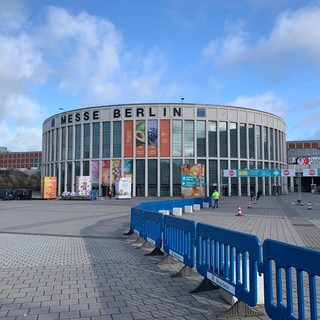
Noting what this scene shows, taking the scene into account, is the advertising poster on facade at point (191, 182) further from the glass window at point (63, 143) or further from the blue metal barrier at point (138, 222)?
the glass window at point (63, 143)

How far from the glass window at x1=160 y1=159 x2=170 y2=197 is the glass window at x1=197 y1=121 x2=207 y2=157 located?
6021 millimetres

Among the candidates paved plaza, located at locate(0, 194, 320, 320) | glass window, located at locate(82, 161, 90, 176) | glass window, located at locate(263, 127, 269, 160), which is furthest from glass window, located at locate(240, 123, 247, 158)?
paved plaza, located at locate(0, 194, 320, 320)

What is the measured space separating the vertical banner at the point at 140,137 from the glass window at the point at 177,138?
16.7 ft

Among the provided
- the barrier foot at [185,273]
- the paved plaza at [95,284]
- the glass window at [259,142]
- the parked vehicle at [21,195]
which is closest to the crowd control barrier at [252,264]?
the barrier foot at [185,273]

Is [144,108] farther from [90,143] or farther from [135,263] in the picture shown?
[135,263]

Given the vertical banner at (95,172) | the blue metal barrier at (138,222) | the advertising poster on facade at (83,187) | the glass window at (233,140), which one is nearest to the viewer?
the blue metal barrier at (138,222)

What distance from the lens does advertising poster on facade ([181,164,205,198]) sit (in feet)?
114

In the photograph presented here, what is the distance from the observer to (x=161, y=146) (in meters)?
65.4

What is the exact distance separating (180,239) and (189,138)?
5934 centimetres

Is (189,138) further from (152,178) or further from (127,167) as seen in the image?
(127,167)

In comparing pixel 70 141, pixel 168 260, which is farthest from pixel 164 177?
pixel 168 260

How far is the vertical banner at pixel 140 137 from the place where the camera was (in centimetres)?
6581

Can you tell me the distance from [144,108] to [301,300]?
6397 centimetres

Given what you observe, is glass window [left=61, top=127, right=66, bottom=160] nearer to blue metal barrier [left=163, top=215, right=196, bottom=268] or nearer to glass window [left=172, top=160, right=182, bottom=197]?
glass window [left=172, top=160, right=182, bottom=197]
